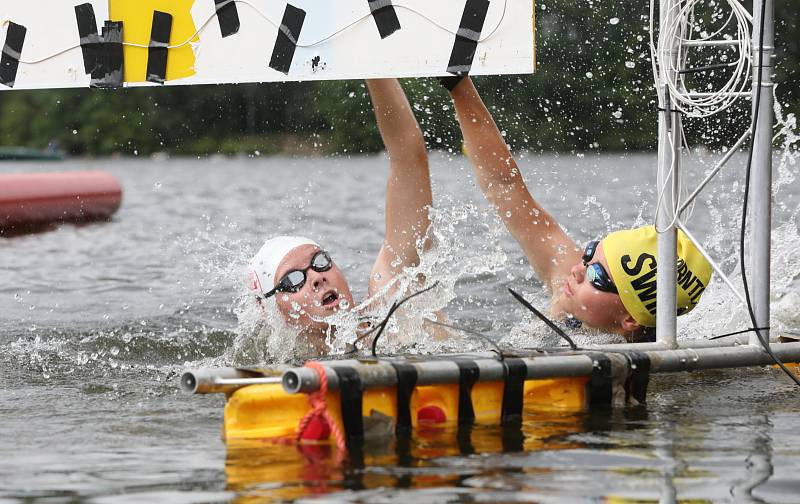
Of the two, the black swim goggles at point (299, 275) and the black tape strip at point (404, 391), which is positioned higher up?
the black swim goggles at point (299, 275)

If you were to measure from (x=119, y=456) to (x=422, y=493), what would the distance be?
1.31m

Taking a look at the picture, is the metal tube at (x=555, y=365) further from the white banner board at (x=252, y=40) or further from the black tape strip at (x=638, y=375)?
the white banner board at (x=252, y=40)

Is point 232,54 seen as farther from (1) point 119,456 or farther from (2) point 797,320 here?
(2) point 797,320

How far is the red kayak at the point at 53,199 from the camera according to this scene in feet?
63.1

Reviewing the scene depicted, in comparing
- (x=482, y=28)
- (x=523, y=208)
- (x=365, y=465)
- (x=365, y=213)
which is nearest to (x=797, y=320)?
(x=523, y=208)

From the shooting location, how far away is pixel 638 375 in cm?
564

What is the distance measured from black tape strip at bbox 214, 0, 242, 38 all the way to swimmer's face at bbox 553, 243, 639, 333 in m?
2.21

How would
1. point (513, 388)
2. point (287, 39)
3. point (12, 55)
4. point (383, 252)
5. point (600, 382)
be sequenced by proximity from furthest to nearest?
1. point (383, 252)
2. point (12, 55)
3. point (287, 39)
4. point (600, 382)
5. point (513, 388)

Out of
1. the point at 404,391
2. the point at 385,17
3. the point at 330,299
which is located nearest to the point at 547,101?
the point at 330,299

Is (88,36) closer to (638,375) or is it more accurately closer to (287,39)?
(287,39)

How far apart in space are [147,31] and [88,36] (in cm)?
30

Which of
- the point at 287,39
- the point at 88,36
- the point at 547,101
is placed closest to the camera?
the point at 287,39

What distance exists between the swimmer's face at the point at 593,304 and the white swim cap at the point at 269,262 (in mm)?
1386

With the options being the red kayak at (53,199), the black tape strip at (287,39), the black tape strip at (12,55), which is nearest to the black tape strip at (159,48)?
the black tape strip at (287,39)
